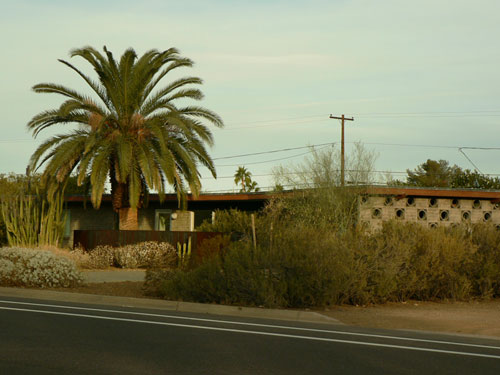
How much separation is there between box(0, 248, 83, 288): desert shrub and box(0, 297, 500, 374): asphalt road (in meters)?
5.00

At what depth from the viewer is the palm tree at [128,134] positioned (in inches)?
1169

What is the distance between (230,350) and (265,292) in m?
5.41

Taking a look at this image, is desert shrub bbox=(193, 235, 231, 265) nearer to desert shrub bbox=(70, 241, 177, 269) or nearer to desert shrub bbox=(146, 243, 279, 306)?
desert shrub bbox=(146, 243, 279, 306)

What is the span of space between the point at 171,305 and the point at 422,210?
65.8ft

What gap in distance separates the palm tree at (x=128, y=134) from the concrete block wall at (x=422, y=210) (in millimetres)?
7763

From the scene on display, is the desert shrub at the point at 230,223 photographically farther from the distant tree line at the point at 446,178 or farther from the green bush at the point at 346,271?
the distant tree line at the point at 446,178

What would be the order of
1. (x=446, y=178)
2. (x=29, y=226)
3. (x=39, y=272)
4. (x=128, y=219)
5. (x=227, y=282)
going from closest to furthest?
(x=227, y=282) → (x=39, y=272) → (x=29, y=226) → (x=128, y=219) → (x=446, y=178)

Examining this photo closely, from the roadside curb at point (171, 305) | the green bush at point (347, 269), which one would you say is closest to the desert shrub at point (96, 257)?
the roadside curb at point (171, 305)

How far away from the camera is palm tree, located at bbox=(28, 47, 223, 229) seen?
29.7m

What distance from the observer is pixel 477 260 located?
17641 mm

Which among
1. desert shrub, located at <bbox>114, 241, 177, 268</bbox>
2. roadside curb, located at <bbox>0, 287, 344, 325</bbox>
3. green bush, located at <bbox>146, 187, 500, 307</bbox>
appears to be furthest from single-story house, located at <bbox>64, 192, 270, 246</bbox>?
roadside curb, located at <bbox>0, 287, 344, 325</bbox>

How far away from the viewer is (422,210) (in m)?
32.9

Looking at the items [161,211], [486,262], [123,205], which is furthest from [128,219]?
[486,262]

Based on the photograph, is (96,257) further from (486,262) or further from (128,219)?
(486,262)
